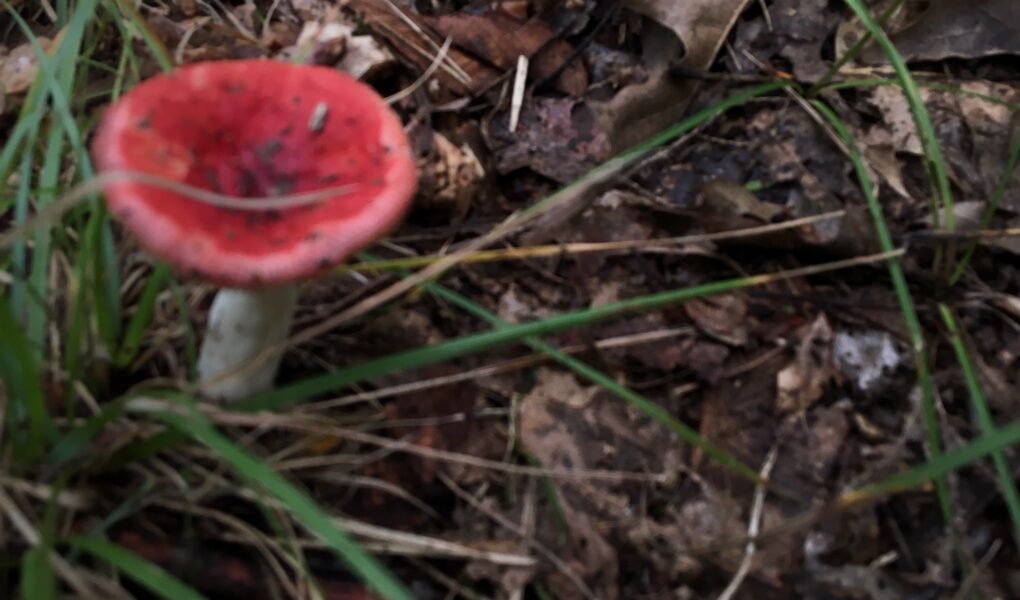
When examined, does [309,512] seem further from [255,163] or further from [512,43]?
[512,43]

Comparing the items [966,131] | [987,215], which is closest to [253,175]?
[987,215]

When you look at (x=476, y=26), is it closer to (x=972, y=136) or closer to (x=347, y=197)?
(x=347, y=197)

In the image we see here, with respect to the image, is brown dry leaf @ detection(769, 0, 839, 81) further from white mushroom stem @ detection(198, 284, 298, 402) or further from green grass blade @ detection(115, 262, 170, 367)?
green grass blade @ detection(115, 262, 170, 367)

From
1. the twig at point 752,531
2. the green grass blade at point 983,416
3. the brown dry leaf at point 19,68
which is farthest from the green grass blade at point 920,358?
the brown dry leaf at point 19,68

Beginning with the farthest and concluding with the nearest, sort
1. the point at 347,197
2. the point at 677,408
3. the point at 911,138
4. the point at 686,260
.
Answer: the point at 911,138
the point at 686,260
the point at 677,408
the point at 347,197

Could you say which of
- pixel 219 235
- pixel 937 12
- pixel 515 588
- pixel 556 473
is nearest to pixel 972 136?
pixel 937 12
